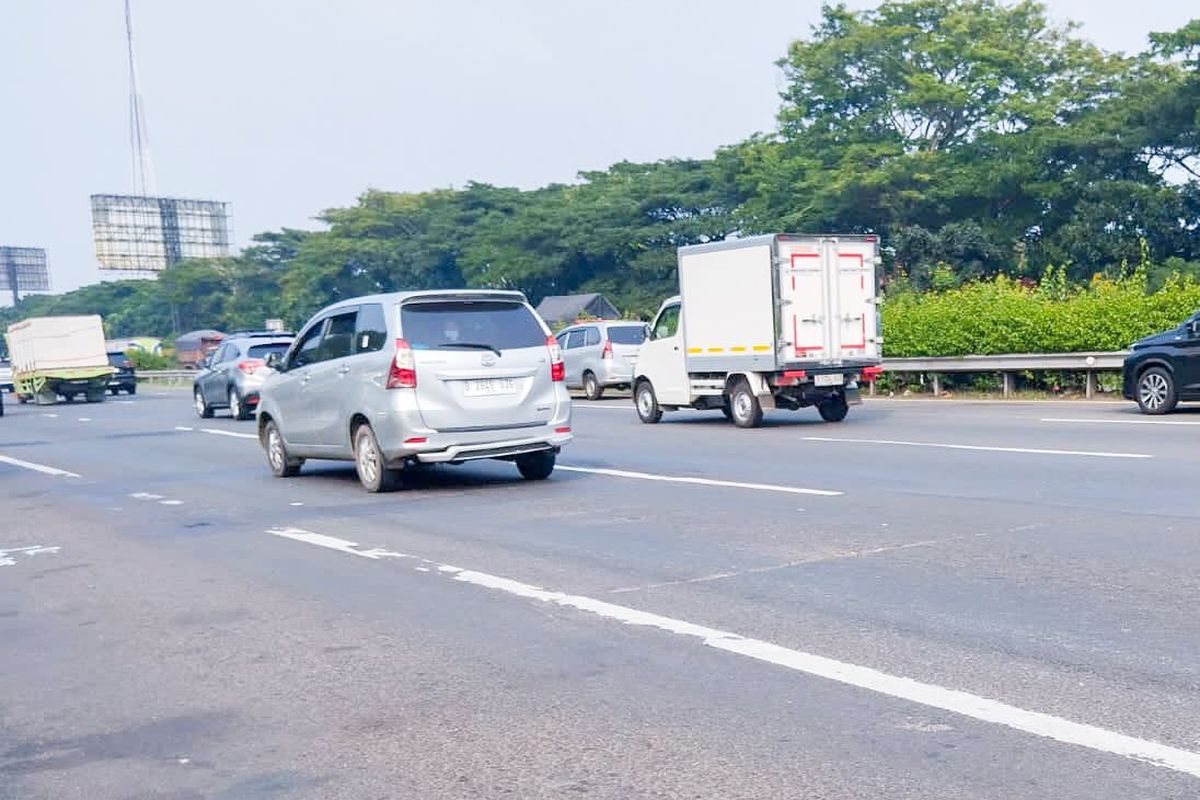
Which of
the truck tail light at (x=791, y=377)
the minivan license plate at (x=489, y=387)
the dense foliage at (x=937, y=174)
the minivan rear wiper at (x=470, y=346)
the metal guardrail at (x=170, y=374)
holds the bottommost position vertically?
the metal guardrail at (x=170, y=374)

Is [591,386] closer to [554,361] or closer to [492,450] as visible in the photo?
[554,361]

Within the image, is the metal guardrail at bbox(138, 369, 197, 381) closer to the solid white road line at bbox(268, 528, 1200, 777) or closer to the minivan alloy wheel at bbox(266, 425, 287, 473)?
the minivan alloy wheel at bbox(266, 425, 287, 473)

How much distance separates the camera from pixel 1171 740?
446 centimetres

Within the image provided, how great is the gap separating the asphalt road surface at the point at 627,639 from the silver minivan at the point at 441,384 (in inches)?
19.3

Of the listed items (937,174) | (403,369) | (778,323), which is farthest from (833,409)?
(937,174)

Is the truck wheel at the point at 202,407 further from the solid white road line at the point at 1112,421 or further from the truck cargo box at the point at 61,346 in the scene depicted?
the solid white road line at the point at 1112,421

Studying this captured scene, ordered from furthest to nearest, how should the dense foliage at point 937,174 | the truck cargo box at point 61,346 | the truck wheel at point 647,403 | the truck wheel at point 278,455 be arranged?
the dense foliage at point 937,174 < the truck cargo box at point 61,346 < the truck wheel at point 647,403 < the truck wheel at point 278,455

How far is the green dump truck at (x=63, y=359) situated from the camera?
4103cm

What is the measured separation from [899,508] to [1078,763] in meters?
5.69

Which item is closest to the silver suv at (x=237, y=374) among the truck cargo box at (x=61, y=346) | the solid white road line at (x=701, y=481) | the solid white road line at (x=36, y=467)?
the solid white road line at (x=36, y=467)

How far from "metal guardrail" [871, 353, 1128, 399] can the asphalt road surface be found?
9.87 m

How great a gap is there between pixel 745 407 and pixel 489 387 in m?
7.34

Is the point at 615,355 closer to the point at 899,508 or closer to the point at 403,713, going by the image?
the point at 899,508

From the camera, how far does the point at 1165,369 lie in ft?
58.0
